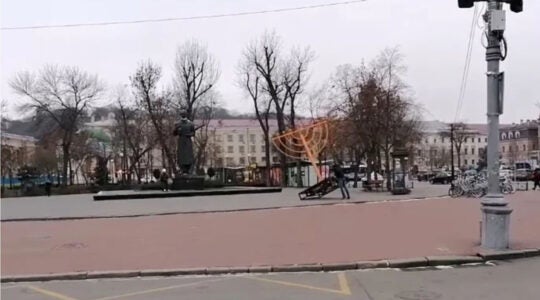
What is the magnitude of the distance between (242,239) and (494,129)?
6246 millimetres

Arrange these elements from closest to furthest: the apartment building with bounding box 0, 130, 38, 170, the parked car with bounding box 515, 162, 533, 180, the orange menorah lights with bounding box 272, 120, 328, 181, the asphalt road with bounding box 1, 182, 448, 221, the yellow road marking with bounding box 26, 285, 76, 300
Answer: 1. the yellow road marking with bounding box 26, 285, 76, 300
2. the asphalt road with bounding box 1, 182, 448, 221
3. the orange menorah lights with bounding box 272, 120, 328, 181
4. the apartment building with bounding box 0, 130, 38, 170
5. the parked car with bounding box 515, 162, 533, 180

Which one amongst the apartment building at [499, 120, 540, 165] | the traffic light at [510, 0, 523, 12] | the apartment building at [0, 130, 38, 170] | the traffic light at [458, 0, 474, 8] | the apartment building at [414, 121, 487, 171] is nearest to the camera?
the traffic light at [458, 0, 474, 8]

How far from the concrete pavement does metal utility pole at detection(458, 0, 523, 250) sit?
1.70 feet

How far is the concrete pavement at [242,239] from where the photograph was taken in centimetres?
1164

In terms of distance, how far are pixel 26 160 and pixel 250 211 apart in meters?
56.5

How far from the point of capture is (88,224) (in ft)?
65.7

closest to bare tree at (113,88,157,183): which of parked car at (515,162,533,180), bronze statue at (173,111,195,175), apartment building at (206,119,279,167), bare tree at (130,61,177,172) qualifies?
bare tree at (130,61,177,172)

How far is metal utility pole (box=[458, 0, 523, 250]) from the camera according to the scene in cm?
1179

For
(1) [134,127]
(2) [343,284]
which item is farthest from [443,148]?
(2) [343,284]

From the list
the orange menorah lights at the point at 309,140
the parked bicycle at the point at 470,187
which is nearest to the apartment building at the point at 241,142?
the orange menorah lights at the point at 309,140

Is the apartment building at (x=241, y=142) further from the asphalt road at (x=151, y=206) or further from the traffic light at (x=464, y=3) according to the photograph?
the traffic light at (x=464, y=3)

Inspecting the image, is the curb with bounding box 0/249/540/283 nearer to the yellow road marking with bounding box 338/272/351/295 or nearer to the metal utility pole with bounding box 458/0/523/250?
the yellow road marking with bounding box 338/272/351/295

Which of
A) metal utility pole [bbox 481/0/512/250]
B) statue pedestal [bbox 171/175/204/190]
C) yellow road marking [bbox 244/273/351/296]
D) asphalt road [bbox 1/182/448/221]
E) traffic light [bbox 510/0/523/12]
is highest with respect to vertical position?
traffic light [bbox 510/0/523/12]

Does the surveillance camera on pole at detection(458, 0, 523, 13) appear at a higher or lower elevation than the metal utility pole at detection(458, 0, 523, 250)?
higher
